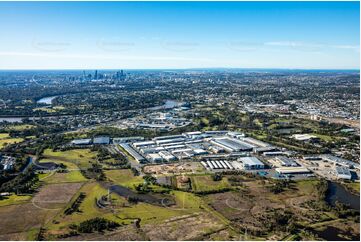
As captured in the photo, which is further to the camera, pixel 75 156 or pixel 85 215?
pixel 75 156

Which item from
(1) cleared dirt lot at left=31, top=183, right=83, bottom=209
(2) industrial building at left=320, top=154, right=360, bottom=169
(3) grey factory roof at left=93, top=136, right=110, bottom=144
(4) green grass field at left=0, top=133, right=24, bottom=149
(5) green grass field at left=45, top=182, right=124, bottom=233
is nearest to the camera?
(5) green grass field at left=45, top=182, right=124, bottom=233

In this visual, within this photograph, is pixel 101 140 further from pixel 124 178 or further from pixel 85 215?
pixel 85 215

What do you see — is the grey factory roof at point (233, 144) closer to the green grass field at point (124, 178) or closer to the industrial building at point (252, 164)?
the industrial building at point (252, 164)

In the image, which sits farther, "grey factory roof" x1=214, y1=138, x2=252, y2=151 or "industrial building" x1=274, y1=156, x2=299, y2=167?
"grey factory roof" x1=214, y1=138, x2=252, y2=151

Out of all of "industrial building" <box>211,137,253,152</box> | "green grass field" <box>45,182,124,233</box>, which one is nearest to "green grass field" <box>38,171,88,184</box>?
"green grass field" <box>45,182,124,233</box>

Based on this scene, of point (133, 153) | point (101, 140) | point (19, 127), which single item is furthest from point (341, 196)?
point (19, 127)

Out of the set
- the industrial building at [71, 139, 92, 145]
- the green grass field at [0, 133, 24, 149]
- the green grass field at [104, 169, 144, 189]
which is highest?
the industrial building at [71, 139, 92, 145]

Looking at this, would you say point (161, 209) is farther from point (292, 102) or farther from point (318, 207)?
point (292, 102)

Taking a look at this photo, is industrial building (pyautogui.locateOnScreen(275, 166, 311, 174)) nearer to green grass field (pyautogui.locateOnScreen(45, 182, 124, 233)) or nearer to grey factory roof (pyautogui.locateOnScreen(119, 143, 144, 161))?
grey factory roof (pyautogui.locateOnScreen(119, 143, 144, 161))

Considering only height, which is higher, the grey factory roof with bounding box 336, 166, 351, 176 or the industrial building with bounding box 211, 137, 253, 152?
the industrial building with bounding box 211, 137, 253, 152

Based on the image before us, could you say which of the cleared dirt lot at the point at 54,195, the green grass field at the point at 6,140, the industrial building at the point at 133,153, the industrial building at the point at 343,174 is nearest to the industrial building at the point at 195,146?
the industrial building at the point at 133,153
